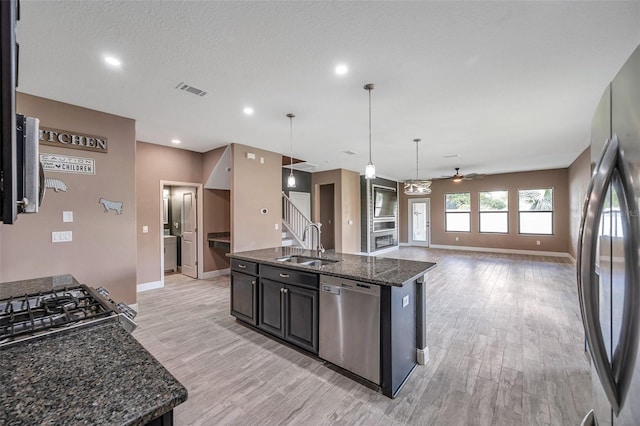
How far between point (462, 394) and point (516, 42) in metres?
2.91

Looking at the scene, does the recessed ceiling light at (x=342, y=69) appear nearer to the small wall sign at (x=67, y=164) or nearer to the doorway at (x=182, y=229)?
the small wall sign at (x=67, y=164)

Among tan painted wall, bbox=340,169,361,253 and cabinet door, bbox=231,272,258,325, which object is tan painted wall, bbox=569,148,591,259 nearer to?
tan painted wall, bbox=340,169,361,253

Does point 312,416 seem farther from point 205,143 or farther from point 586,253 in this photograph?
point 205,143

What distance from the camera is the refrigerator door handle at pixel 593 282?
2.73 feet

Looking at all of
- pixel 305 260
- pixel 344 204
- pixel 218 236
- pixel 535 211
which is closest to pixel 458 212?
pixel 535 211

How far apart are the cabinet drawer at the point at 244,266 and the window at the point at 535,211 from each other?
970 cm

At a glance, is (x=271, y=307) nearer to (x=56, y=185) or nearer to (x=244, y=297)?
(x=244, y=297)

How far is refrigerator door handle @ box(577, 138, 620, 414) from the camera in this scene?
0.83 metres

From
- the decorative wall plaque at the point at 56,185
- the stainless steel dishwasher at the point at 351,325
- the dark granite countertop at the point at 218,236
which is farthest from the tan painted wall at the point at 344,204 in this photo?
the decorative wall plaque at the point at 56,185

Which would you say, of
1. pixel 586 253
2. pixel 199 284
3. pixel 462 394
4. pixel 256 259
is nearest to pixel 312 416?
pixel 462 394

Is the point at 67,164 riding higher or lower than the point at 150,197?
higher

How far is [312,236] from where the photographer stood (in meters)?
7.20

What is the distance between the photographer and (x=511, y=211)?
9.42 metres

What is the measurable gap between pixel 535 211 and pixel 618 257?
10.3 meters
